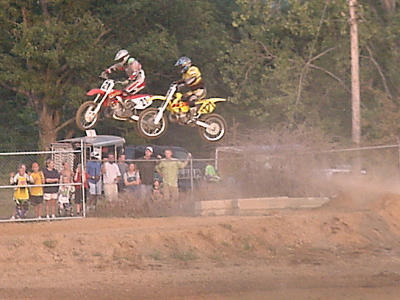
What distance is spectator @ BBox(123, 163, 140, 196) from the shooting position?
69.9 feet

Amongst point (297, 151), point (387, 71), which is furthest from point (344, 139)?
point (297, 151)

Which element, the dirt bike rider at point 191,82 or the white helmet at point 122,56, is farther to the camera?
the dirt bike rider at point 191,82

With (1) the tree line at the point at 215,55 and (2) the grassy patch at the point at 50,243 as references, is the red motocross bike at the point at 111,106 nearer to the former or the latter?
(2) the grassy patch at the point at 50,243

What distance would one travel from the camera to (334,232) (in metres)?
18.9

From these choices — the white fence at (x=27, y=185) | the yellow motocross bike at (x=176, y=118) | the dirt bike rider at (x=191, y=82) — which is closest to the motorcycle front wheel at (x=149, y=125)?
the yellow motocross bike at (x=176, y=118)

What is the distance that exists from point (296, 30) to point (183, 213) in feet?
54.8

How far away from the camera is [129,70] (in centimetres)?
1694

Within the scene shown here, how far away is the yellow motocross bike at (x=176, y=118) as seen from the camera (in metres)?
17.5

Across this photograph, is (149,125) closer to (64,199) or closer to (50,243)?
(50,243)

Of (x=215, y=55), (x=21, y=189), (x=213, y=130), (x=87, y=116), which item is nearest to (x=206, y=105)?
(x=213, y=130)

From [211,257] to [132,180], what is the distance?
15.8 ft

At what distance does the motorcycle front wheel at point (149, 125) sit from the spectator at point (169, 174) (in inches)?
146

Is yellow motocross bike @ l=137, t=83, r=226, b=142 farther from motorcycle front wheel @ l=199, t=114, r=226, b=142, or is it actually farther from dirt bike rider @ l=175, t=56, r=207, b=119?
dirt bike rider @ l=175, t=56, r=207, b=119

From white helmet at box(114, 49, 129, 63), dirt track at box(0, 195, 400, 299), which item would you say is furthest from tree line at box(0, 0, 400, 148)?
white helmet at box(114, 49, 129, 63)
